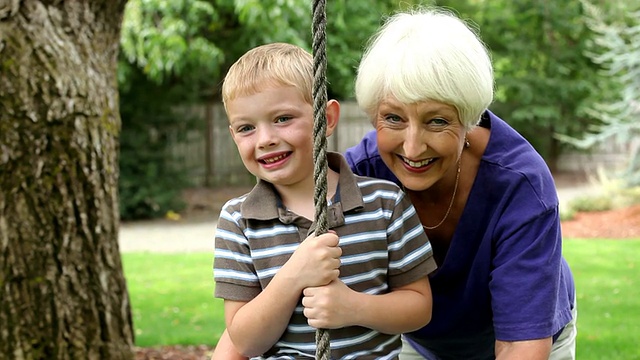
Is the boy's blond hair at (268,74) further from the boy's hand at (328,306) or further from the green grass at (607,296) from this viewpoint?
the green grass at (607,296)

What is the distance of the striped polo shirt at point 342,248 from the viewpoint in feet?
6.61

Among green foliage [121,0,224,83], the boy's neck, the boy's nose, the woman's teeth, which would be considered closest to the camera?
the boy's nose

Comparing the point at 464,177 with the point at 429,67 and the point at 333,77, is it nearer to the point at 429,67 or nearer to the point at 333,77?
the point at 429,67

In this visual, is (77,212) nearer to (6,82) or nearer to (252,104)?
(6,82)

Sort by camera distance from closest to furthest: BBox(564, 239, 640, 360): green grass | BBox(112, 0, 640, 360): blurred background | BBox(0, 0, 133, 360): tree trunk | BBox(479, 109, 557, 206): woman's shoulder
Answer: BBox(479, 109, 557, 206): woman's shoulder
BBox(0, 0, 133, 360): tree trunk
BBox(564, 239, 640, 360): green grass
BBox(112, 0, 640, 360): blurred background

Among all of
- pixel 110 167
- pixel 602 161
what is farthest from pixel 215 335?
pixel 602 161

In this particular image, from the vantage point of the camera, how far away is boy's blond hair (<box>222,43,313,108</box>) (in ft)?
6.56

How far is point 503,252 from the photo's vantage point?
2309mm

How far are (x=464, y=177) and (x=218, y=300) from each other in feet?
18.8

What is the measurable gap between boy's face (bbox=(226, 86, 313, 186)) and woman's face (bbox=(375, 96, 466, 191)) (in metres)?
0.23

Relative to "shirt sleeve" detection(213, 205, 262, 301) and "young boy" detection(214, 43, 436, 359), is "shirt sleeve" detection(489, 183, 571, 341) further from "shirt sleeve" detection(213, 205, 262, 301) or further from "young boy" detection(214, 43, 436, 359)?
"shirt sleeve" detection(213, 205, 262, 301)

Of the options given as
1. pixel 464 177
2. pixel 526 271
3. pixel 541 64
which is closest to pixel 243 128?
pixel 464 177

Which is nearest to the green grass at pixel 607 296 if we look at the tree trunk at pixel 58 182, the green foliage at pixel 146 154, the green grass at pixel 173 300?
the green grass at pixel 173 300

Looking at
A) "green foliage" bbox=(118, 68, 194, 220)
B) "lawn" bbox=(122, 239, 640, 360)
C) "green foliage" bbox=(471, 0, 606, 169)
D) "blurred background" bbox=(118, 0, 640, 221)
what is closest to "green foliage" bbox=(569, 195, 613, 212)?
"blurred background" bbox=(118, 0, 640, 221)
